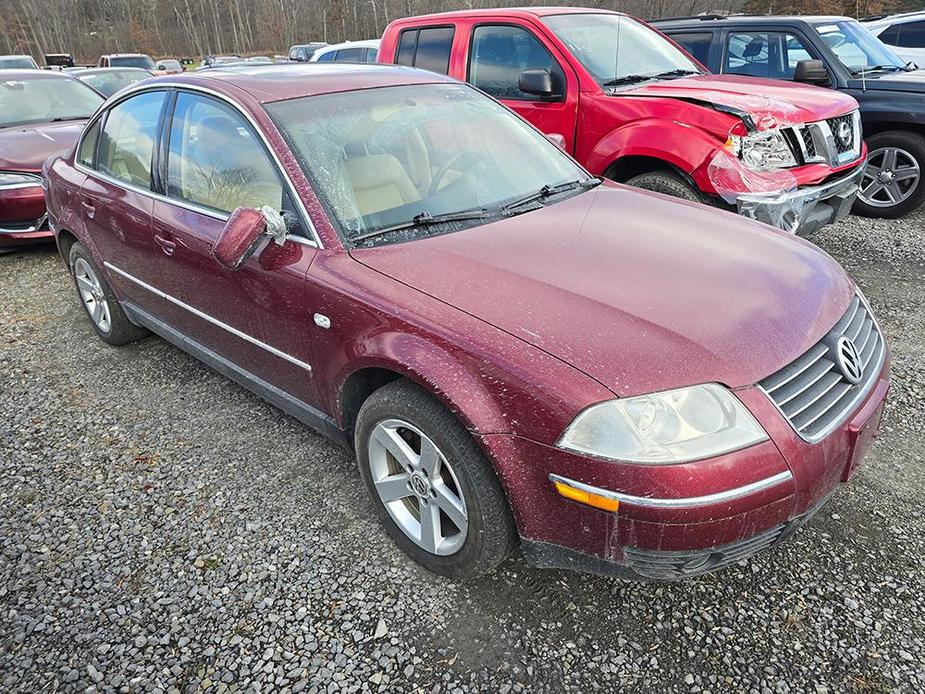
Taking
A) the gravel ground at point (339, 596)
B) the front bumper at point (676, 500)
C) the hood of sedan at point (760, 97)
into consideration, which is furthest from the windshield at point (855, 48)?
the front bumper at point (676, 500)

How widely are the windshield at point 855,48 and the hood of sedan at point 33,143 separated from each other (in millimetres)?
7135

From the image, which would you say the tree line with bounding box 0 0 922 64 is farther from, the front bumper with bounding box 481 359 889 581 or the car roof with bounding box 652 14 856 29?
the front bumper with bounding box 481 359 889 581

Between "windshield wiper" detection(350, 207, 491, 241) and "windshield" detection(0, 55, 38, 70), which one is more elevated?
"windshield" detection(0, 55, 38, 70)

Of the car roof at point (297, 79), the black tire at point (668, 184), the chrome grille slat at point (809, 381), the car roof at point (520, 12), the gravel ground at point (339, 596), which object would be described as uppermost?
the car roof at point (520, 12)

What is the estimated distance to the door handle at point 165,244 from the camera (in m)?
2.97

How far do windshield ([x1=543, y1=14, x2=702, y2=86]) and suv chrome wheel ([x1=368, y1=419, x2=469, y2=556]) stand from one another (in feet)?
12.3

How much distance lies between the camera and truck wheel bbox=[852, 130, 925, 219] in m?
→ 5.80

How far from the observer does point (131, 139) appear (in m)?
3.41

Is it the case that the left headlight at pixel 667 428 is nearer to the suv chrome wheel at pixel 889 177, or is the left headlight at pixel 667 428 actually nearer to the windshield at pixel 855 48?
the suv chrome wheel at pixel 889 177

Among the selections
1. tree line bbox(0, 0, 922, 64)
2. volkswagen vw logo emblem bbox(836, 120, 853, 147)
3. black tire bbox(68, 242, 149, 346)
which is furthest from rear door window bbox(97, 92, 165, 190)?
tree line bbox(0, 0, 922, 64)

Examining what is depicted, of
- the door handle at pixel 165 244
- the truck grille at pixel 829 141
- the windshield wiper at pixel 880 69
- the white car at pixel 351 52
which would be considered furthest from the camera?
the white car at pixel 351 52

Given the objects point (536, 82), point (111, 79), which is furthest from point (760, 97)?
point (111, 79)

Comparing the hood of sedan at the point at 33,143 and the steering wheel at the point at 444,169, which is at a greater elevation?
the steering wheel at the point at 444,169

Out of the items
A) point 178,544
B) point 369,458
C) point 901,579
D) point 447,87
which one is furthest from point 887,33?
point 178,544
